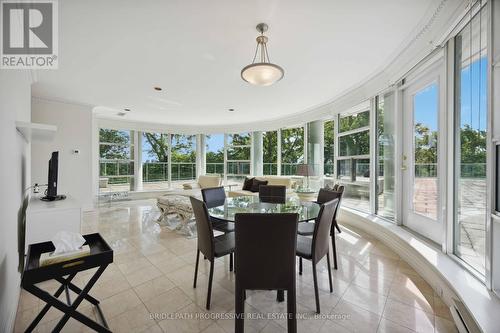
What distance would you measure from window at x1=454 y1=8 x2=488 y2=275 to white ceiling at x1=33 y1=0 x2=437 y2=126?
0.52 meters

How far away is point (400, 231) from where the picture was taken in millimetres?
2908

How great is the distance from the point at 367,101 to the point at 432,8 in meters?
2.03

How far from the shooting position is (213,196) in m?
3.10

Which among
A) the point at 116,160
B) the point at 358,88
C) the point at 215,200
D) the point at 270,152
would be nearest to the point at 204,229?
the point at 215,200

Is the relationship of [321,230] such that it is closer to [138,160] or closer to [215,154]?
[215,154]

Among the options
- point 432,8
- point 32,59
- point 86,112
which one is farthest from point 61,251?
point 86,112

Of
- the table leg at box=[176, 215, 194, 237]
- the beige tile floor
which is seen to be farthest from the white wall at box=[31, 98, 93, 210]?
the beige tile floor

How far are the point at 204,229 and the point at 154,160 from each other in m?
6.44

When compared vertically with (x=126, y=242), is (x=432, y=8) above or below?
above

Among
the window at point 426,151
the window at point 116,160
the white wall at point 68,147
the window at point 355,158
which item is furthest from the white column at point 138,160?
the window at point 426,151

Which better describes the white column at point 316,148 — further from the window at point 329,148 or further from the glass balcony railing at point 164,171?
the glass balcony railing at point 164,171

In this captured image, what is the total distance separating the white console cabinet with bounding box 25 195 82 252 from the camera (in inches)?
84.1

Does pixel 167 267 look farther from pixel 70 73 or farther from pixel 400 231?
pixel 70 73

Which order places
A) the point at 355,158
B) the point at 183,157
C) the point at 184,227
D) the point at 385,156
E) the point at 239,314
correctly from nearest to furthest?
the point at 239,314 < the point at 385,156 < the point at 184,227 < the point at 355,158 < the point at 183,157
